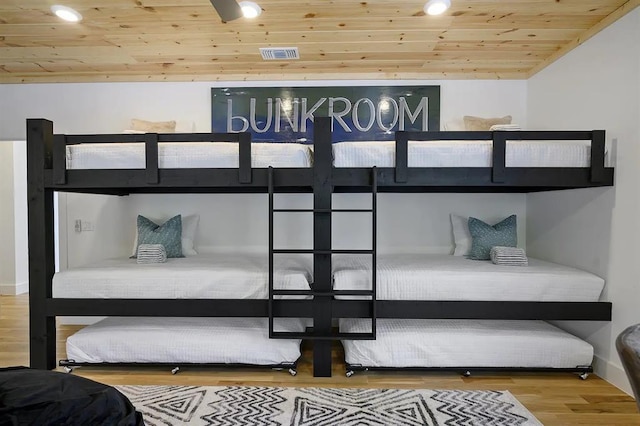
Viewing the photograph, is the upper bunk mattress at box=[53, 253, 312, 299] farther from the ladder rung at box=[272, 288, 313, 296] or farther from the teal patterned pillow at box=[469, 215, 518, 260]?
the teal patterned pillow at box=[469, 215, 518, 260]

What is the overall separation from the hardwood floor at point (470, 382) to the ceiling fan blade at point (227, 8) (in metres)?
2.17

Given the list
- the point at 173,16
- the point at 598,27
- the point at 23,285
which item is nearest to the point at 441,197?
the point at 598,27

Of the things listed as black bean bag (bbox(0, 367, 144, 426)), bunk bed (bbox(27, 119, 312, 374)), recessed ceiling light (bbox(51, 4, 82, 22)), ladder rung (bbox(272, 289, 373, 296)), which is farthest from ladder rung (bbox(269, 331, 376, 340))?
recessed ceiling light (bbox(51, 4, 82, 22))

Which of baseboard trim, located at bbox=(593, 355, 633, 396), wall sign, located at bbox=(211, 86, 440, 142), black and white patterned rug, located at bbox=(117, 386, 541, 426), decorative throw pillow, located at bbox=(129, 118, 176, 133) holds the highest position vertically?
wall sign, located at bbox=(211, 86, 440, 142)

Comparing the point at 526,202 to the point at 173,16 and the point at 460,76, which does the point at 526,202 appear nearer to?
the point at 460,76

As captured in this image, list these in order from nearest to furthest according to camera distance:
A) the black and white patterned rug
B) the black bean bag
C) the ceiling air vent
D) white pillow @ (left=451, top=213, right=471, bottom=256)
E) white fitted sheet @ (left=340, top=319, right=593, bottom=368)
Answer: the black bean bag → the black and white patterned rug → white fitted sheet @ (left=340, top=319, right=593, bottom=368) → the ceiling air vent → white pillow @ (left=451, top=213, right=471, bottom=256)

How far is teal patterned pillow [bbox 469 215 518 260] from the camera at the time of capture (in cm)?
322

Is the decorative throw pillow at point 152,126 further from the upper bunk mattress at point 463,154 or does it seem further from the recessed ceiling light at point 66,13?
the upper bunk mattress at point 463,154

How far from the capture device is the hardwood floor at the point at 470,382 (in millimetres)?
2156

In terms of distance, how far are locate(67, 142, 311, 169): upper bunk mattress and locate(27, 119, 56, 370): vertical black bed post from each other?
20 centimetres

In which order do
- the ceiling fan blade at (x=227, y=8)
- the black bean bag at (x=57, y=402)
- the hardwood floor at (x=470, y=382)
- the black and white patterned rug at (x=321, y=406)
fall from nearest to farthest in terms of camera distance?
the black bean bag at (x=57, y=402) < the ceiling fan blade at (x=227, y=8) < the black and white patterned rug at (x=321, y=406) < the hardwood floor at (x=470, y=382)

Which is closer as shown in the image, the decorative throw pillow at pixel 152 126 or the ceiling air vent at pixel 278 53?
the ceiling air vent at pixel 278 53

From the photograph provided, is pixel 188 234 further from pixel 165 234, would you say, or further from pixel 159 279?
pixel 159 279

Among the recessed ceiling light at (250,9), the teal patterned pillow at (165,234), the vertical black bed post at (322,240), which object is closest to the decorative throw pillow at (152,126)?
the teal patterned pillow at (165,234)
